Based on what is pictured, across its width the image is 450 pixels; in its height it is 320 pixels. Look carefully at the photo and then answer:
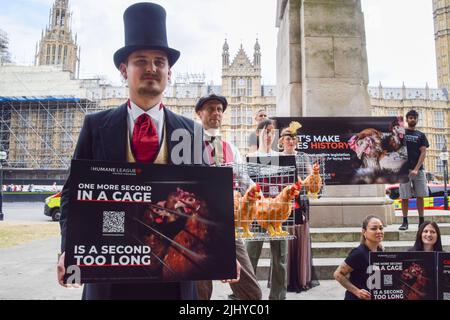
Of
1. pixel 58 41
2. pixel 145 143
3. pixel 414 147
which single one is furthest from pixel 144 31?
pixel 58 41

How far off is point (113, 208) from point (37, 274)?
15.9 ft

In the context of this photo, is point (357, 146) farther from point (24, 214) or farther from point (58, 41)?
point (58, 41)

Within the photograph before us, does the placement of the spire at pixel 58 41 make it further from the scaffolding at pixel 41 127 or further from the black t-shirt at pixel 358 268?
the black t-shirt at pixel 358 268

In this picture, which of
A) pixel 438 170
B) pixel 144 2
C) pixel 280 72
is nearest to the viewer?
pixel 144 2

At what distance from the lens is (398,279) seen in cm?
268

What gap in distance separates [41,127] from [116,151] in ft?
208

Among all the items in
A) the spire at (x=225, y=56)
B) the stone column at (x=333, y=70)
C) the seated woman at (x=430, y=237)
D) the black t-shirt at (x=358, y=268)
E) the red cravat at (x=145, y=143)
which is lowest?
the black t-shirt at (x=358, y=268)

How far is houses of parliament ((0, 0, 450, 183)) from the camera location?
56531mm

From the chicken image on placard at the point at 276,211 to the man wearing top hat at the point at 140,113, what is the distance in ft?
2.03

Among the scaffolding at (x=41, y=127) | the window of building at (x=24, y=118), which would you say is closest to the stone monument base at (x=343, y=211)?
the scaffolding at (x=41, y=127)

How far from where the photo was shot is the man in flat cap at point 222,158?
289 cm

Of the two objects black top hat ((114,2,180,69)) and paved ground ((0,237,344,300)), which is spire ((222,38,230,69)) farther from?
black top hat ((114,2,180,69))

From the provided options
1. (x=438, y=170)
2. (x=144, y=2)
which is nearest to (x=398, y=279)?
(x=144, y=2)

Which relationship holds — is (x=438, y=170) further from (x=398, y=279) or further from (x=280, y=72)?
(x=398, y=279)
